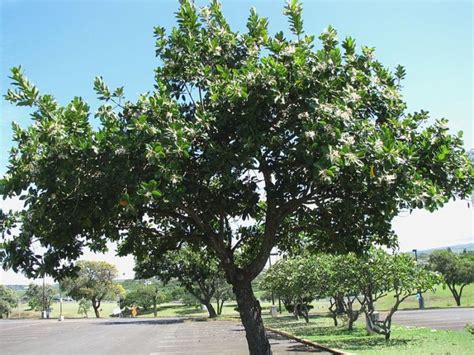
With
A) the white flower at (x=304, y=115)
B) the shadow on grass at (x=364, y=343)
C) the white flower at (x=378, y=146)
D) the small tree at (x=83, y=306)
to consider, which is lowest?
the shadow on grass at (x=364, y=343)

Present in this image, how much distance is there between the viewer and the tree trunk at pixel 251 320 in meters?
8.42

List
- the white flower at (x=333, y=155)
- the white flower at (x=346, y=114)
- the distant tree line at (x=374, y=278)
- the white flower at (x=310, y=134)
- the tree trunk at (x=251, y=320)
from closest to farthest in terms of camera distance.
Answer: the white flower at (x=333, y=155), the white flower at (x=310, y=134), the white flower at (x=346, y=114), the tree trunk at (x=251, y=320), the distant tree line at (x=374, y=278)

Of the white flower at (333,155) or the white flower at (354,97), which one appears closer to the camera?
the white flower at (333,155)

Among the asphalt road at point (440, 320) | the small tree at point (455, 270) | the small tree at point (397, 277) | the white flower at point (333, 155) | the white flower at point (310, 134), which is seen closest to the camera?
the white flower at point (333, 155)

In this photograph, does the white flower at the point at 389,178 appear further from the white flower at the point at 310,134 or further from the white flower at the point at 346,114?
the white flower at the point at 310,134

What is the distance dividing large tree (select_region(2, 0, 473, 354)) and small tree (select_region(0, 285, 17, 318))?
3411 inches

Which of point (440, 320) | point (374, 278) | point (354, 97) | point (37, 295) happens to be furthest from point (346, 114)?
point (37, 295)

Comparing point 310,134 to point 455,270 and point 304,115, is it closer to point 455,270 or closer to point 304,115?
point 304,115

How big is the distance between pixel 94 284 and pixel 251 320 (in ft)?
251

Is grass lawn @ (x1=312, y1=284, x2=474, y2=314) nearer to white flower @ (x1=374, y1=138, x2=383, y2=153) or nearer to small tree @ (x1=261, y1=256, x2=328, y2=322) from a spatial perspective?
small tree @ (x1=261, y1=256, x2=328, y2=322)

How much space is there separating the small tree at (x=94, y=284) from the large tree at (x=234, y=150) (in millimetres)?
74173

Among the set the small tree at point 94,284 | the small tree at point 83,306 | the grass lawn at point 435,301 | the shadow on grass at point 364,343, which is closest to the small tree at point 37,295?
the small tree at point 83,306

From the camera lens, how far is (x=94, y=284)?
79875 mm

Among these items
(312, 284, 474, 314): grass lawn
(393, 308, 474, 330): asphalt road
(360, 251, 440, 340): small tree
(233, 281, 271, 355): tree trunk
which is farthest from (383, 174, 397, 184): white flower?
(312, 284, 474, 314): grass lawn
